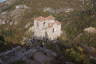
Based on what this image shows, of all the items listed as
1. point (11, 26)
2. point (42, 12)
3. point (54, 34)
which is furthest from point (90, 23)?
point (11, 26)

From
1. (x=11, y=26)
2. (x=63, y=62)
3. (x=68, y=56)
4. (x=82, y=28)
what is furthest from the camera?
(x=11, y=26)

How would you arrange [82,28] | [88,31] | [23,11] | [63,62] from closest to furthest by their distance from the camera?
[63,62], [88,31], [82,28], [23,11]

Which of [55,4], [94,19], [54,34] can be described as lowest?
[54,34]

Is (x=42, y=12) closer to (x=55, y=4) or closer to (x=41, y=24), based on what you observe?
(x=55, y=4)

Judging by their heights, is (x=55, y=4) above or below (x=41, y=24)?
above

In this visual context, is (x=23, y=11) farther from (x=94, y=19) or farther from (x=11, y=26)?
(x=94, y=19)

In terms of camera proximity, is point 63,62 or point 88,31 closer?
point 63,62

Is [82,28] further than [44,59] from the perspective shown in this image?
Yes

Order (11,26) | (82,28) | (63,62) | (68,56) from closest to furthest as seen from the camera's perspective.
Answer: (63,62), (68,56), (82,28), (11,26)

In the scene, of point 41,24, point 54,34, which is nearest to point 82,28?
point 54,34
